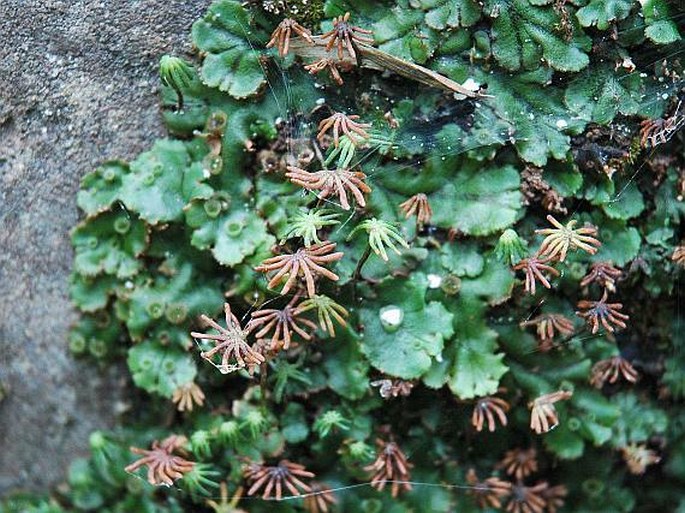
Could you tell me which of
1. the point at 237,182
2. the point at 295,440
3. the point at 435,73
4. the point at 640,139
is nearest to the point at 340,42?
the point at 435,73

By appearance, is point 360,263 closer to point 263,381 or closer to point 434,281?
point 434,281

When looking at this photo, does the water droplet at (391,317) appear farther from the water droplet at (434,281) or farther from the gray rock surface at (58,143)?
the gray rock surface at (58,143)

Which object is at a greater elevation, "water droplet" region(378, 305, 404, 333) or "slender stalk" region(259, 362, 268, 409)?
"water droplet" region(378, 305, 404, 333)

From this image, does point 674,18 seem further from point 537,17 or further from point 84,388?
point 84,388

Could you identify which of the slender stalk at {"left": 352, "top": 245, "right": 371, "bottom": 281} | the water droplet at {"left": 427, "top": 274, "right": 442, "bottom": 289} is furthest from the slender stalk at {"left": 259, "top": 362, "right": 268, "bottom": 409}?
the water droplet at {"left": 427, "top": 274, "right": 442, "bottom": 289}

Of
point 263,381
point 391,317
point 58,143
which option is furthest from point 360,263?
point 58,143

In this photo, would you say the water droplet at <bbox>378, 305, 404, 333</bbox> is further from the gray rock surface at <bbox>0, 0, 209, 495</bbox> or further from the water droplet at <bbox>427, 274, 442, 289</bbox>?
the gray rock surface at <bbox>0, 0, 209, 495</bbox>
